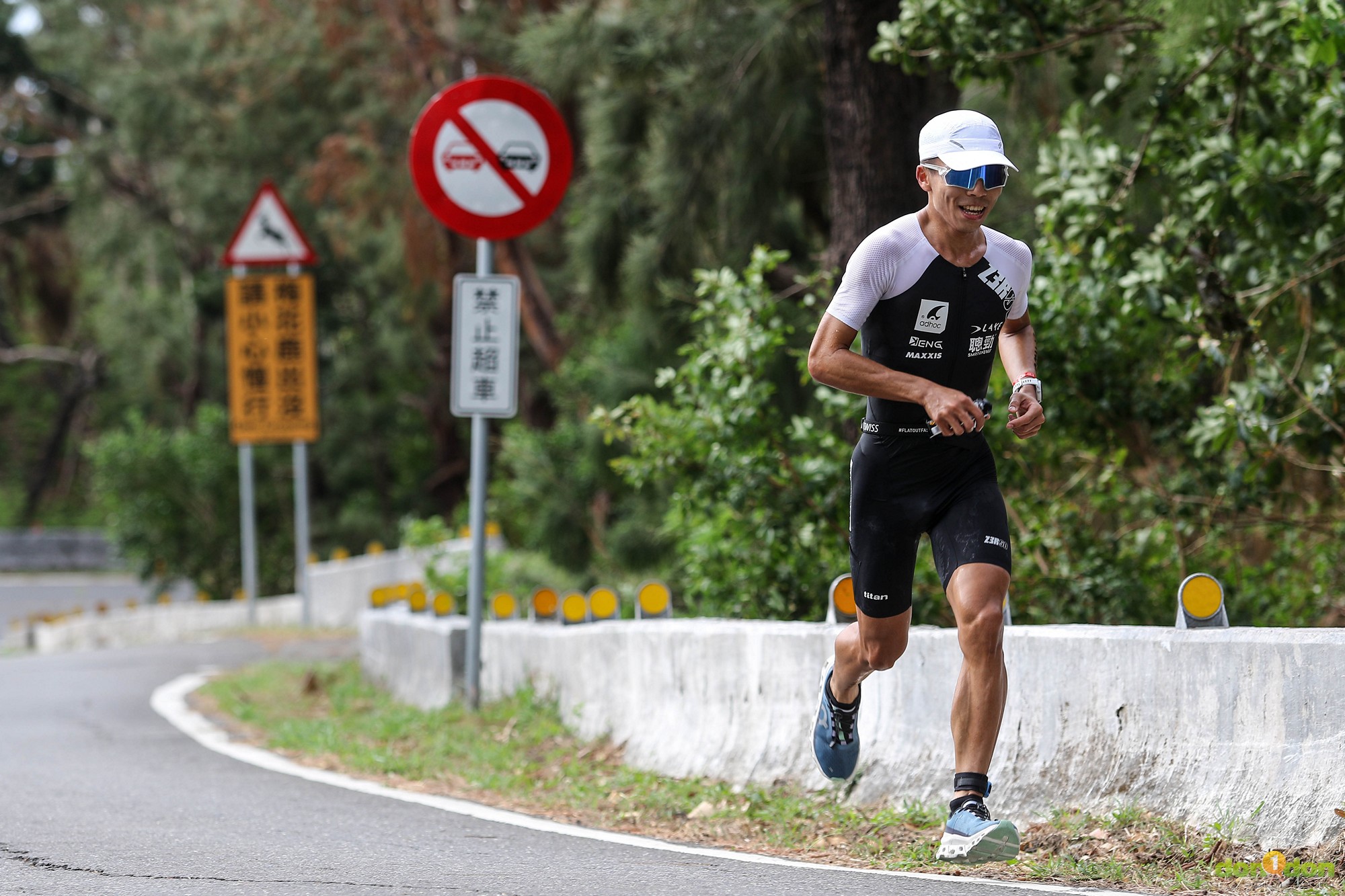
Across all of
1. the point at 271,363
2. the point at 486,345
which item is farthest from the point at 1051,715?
the point at 271,363

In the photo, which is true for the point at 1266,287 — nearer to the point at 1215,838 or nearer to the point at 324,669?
the point at 1215,838

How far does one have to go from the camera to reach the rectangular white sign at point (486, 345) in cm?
818

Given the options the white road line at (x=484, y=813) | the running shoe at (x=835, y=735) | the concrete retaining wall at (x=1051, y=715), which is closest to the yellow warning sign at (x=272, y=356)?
the white road line at (x=484, y=813)

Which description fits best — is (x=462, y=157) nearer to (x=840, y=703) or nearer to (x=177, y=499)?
(x=840, y=703)

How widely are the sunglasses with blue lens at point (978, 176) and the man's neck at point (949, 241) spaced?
15 centimetres

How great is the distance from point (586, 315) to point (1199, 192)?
457 inches

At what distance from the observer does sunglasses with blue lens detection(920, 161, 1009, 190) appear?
167 inches

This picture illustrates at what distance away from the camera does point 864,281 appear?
4352mm

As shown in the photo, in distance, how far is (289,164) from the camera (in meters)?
28.1

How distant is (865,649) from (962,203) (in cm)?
140

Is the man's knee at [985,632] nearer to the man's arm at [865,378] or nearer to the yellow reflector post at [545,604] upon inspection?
the man's arm at [865,378]

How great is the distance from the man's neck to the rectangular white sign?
4034mm

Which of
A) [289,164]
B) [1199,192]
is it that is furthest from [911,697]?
[289,164]

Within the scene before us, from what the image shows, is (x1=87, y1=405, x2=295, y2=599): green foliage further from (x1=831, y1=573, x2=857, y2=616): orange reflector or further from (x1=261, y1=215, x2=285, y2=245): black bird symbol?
(x1=831, y1=573, x2=857, y2=616): orange reflector
